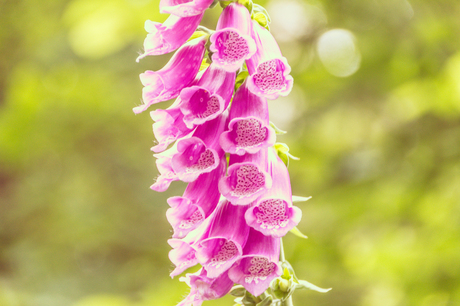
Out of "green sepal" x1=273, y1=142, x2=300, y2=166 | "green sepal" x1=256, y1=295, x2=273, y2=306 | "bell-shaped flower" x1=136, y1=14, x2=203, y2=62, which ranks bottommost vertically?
"green sepal" x1=256, y1=295, x2=273, y2=306

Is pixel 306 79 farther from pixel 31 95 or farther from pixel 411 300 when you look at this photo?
pixel 31 95

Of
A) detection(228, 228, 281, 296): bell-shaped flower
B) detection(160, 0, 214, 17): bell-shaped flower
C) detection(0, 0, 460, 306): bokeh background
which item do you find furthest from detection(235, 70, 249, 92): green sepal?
detection(0, 0, 460, 306): bokeh background

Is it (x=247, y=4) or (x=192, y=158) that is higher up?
(x=247, y=4)

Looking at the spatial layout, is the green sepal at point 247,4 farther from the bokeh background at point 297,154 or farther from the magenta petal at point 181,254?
the bokeh background at point 297,154

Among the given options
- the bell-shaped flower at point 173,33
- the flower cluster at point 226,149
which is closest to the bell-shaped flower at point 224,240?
the flower cluster at point 226,149

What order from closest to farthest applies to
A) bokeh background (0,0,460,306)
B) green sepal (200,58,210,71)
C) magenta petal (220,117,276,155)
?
magenta petal (220,117,276,155) < green sepal (200,58,210,71) < bokeh background (0,0,460,306)

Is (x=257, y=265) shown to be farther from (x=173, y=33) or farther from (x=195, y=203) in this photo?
(x=173, y=33)

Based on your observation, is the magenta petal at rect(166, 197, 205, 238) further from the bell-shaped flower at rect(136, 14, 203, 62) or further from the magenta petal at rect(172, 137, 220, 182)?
the bell-shaped flower at rect(136, 14, 203, 62)

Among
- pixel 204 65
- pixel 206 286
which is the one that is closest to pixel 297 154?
pixel 204 65
